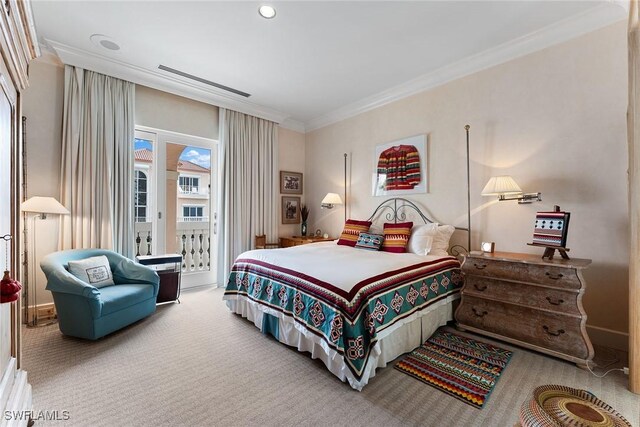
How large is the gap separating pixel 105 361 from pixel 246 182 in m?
3.08

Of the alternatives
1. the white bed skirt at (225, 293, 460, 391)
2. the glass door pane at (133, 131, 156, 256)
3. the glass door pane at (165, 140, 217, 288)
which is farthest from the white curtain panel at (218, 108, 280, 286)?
the white bed skirt at (225, 293, 460, 391)

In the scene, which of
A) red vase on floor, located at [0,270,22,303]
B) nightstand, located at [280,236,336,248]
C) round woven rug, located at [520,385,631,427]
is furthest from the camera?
nightstand, located at [280,236,336,248]

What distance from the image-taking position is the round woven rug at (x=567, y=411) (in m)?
0.93

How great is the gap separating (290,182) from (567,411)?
16.1 feet

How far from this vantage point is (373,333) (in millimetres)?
1938

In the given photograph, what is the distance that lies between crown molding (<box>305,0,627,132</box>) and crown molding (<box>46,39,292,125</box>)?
71.3 inches

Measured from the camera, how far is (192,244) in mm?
4500

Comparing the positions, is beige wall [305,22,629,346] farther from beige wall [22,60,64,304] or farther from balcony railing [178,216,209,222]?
beige wall [22,60,64,304]

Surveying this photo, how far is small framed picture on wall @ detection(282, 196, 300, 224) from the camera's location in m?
5.39

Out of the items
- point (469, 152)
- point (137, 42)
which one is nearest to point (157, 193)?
point (137, 42)

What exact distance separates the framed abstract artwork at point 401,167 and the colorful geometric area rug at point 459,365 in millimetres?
1997

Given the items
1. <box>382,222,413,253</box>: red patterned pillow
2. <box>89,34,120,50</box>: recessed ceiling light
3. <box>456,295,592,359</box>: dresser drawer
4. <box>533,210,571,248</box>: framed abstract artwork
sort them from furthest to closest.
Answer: <box>382,222,413,253</box>: red patterned pillow < <box>89,34,120,50</box>: recessed ceiling light < <box>533,210,571,248</box>: framed abstract artwork < <box>456,295,592,359</box>: dresser drawer

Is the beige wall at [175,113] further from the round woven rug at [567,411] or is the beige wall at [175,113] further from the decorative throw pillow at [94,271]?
the round woven rug at [567,411]

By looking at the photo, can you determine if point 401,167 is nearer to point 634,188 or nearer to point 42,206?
point 634,188
